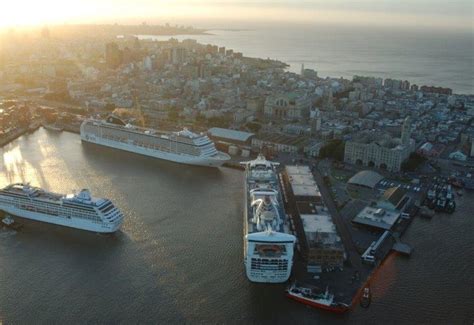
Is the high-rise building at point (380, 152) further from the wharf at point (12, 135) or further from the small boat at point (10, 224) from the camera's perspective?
the wharf at point (12, 135)

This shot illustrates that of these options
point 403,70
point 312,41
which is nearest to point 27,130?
point 403,70

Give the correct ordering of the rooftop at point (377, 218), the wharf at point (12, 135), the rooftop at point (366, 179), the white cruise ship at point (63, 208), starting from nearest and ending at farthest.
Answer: the white cruise ship at point (63, 208) < the rooftop at point (377, 218) < the rooftop at point (366, 179) < the wharf at point (12, 135)

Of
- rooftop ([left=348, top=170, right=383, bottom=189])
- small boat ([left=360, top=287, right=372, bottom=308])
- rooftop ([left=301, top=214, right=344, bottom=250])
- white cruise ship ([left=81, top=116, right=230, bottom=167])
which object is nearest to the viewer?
small boat ([left=360, top=287, right=372, bottom=308])

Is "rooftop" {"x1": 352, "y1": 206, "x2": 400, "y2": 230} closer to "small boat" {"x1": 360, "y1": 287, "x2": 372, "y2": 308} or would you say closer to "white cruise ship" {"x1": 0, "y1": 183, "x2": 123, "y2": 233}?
"small boat" {"x1": 360, "y1": 287, "x2": 372, "y2": 308}

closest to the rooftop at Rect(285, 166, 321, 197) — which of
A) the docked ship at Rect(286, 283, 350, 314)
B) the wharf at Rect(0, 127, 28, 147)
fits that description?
the docked ship at Rect(286, 283, 350, 314)

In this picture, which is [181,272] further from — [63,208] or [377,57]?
[377,57]

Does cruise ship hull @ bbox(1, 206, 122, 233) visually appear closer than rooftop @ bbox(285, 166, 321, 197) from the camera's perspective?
Yes

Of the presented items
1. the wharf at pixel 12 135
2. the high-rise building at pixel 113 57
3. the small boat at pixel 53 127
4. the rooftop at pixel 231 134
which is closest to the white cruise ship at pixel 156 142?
the small boat at pixel 53 127
